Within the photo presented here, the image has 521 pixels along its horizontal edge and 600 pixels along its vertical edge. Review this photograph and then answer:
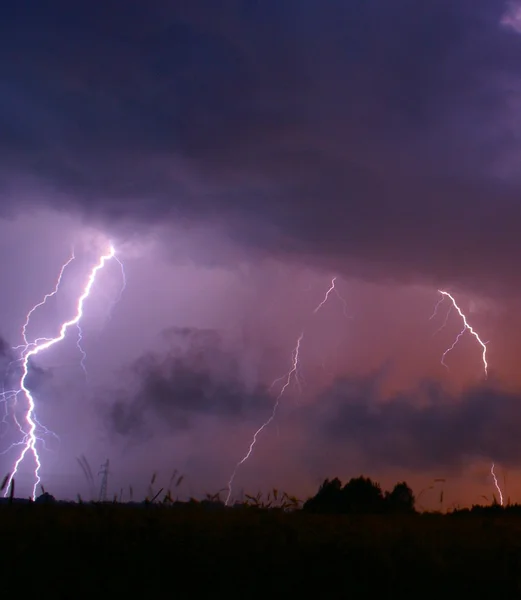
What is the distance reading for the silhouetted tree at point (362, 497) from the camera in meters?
12.2

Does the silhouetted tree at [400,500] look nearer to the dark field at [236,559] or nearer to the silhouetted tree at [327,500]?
the silhouetted tree at [327,500]

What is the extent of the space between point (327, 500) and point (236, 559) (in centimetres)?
576

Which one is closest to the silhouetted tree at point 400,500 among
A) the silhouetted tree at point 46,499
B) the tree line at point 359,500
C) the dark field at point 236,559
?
the tree line at point 359,500

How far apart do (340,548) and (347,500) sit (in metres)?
5.48

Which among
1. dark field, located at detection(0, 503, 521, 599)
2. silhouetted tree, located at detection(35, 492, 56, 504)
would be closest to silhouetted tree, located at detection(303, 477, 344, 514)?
dark field, located at detection(0, 503, 521, 599)

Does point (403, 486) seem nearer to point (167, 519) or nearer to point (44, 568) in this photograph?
point (167, 519)

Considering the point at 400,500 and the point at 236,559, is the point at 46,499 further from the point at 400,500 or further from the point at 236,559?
the point at 400,500

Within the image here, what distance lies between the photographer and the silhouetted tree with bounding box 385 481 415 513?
1226 centimetres

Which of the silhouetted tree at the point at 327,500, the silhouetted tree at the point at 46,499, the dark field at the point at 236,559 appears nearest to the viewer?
the dark field at the point at 236,559

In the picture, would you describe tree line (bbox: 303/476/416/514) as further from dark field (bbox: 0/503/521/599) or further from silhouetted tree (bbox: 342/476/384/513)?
dark field (bbox: 0/503/521/599)

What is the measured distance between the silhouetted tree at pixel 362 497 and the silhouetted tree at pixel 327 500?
4.5 inches

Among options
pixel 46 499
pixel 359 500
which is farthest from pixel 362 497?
pixel 46 499

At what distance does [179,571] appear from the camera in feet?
23.7

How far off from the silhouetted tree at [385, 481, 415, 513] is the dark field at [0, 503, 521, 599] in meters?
3.58
